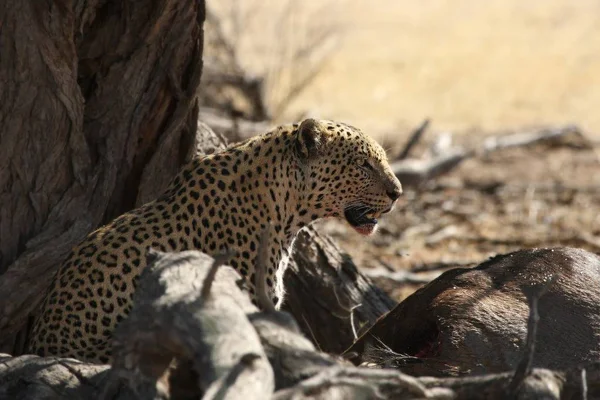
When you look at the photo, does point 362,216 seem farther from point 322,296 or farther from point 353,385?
point 353,385

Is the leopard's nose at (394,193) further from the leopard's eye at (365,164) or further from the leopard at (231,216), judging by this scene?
the leopard's eye at (365,164)

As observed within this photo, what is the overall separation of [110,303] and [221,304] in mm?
1744

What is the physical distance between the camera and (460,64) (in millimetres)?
18938

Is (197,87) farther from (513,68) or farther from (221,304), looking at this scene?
(513,68)

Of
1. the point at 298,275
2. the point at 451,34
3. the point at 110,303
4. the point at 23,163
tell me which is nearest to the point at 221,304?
the point at 110,303

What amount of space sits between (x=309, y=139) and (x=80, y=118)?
128 centimetres

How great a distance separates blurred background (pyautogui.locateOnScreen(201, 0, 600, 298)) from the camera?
34.1 feet

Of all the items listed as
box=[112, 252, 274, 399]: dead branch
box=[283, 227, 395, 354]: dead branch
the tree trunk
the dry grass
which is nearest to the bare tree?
the dry grass

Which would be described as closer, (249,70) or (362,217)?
(362,217)

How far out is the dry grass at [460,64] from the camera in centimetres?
1648

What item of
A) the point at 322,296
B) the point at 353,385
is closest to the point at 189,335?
the point at 353,385

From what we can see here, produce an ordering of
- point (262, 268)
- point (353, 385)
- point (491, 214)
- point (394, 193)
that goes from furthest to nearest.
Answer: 1. point (491, 214)
2. point (394, 193)
3. point (262, 268)
4. point (353, 385)

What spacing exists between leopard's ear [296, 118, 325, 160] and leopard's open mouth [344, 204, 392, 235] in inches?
17.9

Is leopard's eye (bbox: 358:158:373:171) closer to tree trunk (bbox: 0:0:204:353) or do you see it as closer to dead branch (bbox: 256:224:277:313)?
tree trunk (bbox: 0:0:204:353)
